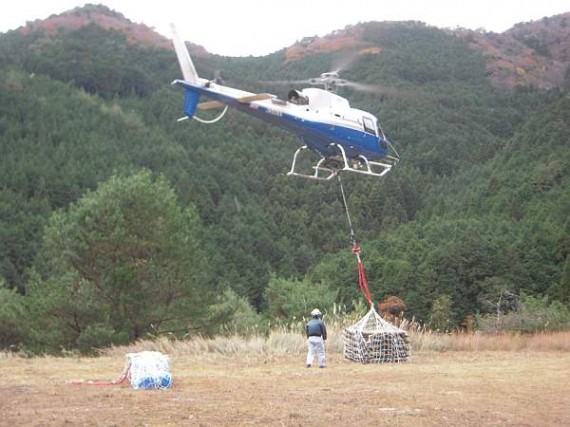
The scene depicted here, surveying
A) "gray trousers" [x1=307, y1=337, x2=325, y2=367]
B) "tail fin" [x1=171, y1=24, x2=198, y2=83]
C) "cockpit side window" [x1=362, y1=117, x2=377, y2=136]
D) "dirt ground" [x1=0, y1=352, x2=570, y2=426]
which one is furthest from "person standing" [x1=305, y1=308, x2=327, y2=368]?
"tail fin" [x1=171, y1=24, x2=198, y2=83]

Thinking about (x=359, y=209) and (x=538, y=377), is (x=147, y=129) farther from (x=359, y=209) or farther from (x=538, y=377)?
(x=538, y=377)

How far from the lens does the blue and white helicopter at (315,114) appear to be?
16.9 m

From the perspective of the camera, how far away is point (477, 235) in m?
62.6

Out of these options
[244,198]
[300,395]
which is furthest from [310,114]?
[244,198]

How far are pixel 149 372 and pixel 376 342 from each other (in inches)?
222

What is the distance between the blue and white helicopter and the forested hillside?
757mm

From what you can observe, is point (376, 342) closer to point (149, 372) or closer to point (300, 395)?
point (300, 395)

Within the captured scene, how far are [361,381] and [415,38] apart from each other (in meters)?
127

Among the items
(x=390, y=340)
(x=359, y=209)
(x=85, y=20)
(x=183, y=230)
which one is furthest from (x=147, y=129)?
(x=390, y=340)

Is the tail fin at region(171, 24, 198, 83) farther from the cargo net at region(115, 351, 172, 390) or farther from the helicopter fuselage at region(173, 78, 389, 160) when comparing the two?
the cargo net at region(115, 351, 172, 390)

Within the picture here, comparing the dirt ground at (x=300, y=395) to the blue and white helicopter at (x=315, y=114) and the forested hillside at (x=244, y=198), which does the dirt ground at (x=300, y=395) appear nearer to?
the blue and white helicopter at (x=315, y=114)

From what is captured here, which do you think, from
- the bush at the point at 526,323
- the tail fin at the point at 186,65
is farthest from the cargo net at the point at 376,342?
the bush at the point at 526,323

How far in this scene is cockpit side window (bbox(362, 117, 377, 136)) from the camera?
688 inches

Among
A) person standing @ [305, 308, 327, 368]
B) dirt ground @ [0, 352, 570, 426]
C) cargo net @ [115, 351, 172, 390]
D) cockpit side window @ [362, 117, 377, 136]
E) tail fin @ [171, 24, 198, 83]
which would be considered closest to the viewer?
dirt ground @ [0, 352, 570, 426]
